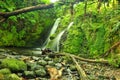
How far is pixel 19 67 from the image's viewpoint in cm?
713

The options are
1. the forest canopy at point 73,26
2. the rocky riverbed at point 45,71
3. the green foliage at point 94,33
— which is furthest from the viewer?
the forest canopy at point 73,26

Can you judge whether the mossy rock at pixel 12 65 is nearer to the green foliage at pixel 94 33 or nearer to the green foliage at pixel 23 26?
the green foliage at pixel 94 33

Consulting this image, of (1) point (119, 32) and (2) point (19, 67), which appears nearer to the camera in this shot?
(2) point (19, 67)

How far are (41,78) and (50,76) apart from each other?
1.19 feet

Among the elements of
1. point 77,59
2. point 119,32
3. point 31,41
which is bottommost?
point 31,41

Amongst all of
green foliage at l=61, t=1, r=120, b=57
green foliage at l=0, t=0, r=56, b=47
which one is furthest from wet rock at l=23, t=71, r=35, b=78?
green foliage at l=0, t=0, r=56, b=47

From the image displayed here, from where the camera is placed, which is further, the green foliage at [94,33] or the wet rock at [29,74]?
the green foliage at [94,33]

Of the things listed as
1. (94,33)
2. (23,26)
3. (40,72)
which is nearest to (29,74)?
(40,72)

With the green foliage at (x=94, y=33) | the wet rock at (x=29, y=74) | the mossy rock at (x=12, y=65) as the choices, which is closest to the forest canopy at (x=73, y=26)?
the green foliage at (x=94, y=33)

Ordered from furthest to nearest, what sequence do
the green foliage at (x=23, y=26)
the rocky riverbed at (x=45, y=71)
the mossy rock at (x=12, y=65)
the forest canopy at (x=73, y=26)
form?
the green foliage at (x=23, y=26) → the forest canopy at (x=73, y=26) → the mossy rock at (x=12, y=65) → the rocky riverbed at (x=45, y=71)

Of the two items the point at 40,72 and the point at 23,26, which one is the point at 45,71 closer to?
the point at 40,72

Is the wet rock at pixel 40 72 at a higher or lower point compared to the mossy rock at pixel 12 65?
lower

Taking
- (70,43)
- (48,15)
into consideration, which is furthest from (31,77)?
(48,15)

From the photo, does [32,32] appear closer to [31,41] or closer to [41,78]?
[31,41]
